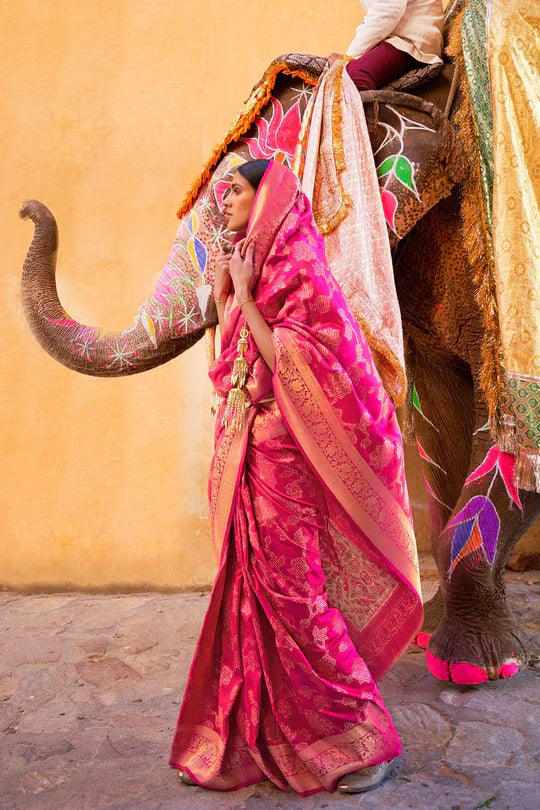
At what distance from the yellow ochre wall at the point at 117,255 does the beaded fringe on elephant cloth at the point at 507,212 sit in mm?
1370

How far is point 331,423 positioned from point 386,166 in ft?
3.35

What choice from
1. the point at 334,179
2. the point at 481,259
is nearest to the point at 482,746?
the point at 481,259

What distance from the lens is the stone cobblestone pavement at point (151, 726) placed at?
1974 mm

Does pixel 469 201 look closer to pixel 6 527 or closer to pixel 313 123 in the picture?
pixel 313 123

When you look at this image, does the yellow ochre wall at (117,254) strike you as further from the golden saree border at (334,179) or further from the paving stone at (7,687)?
the golden saree border at (334,179)

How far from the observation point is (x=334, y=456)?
202 cm

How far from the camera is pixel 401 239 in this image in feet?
8.98

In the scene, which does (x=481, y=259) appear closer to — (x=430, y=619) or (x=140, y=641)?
(x=430, y=619)

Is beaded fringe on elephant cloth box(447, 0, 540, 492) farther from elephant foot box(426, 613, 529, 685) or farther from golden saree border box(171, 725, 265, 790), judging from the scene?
golden saree border box(171, 725, 265, 790)

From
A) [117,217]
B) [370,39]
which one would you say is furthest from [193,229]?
[117,217]

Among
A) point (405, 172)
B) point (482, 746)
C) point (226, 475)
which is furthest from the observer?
point (405, 172)

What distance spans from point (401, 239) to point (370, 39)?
64 centimetres

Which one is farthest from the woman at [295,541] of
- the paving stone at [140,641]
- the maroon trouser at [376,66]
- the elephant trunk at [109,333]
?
the paving stone at [140,641]

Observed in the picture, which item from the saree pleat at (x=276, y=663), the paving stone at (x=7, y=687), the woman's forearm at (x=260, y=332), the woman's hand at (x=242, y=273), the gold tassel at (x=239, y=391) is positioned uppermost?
the woman's hand at (x=242, y=273)
